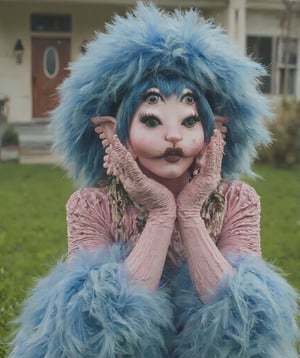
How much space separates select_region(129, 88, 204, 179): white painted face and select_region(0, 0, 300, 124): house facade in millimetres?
14301

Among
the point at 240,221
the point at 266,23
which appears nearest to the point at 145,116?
the point at 240,221

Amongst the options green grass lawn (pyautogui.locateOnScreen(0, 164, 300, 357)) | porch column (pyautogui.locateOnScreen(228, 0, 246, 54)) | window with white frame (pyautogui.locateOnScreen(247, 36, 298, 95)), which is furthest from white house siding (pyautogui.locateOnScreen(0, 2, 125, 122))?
window with white frame (pyautogui.locateOnScreen(247, 36, 298, 95))

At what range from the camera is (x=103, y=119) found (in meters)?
2.11

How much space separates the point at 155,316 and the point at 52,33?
15517 millimetres

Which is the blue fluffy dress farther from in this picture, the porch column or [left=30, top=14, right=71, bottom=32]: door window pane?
[left=30, top=14, right=71, bottom=32]: door window pane

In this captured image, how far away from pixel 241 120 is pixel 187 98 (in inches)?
6.6

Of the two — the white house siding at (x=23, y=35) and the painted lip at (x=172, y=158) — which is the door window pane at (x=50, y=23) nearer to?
the white house siding at (x=23, y=35)

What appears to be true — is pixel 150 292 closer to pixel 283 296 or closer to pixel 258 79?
pixel 283 296

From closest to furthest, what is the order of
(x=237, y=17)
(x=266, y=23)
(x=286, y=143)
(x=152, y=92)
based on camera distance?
(x=152, y=92)
(x=286, y=143)
(x=237, y=17)
(x=266, y=23)

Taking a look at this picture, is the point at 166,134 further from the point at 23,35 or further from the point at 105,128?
the point at 23,35

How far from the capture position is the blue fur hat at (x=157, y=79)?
2.04 metres

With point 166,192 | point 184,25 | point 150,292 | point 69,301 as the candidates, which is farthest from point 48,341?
point 184,25

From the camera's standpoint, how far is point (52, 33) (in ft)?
55.8

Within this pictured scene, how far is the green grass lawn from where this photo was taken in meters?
5.90
